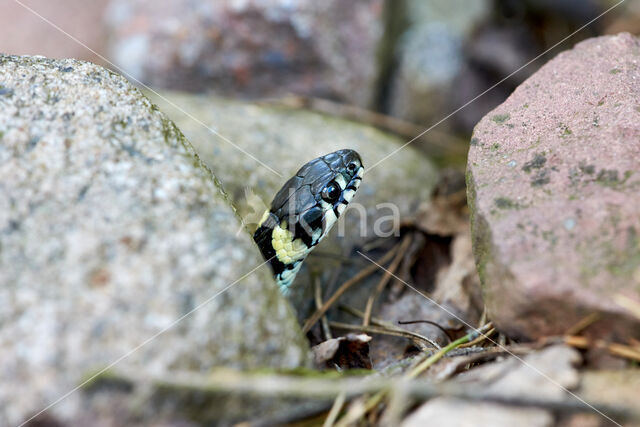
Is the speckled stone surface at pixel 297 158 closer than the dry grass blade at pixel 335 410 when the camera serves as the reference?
No

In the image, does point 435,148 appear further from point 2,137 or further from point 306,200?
point 2,137

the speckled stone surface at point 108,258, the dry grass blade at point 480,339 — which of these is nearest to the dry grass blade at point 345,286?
the dry grass blade at point 480,339

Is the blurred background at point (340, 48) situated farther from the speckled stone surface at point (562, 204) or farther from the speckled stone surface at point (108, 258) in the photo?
the speckled stone surface at point (108, 258)

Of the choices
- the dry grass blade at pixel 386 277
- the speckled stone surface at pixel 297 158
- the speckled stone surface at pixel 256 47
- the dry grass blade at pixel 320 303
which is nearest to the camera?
the dry grass blade at pixel 320 303

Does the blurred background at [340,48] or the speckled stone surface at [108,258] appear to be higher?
the blurred background at [340,48]

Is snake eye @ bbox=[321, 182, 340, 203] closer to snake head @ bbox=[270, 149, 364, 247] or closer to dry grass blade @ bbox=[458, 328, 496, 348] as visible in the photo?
snake head @ bbox=[270, 149, 364, 247]

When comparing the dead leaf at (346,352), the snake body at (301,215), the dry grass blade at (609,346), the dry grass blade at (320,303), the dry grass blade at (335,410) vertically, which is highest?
the snake body at (301,215)

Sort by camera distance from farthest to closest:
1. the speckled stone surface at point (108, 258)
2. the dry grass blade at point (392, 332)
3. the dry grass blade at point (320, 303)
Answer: the dry grass blade at point (320, 303)
the dry grass blade at point (392, 332)
the speckled stone surface at point (108, 258)

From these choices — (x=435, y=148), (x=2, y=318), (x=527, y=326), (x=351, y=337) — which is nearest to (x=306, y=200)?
(x=351, y=337)

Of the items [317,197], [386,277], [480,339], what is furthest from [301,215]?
[480,339]
